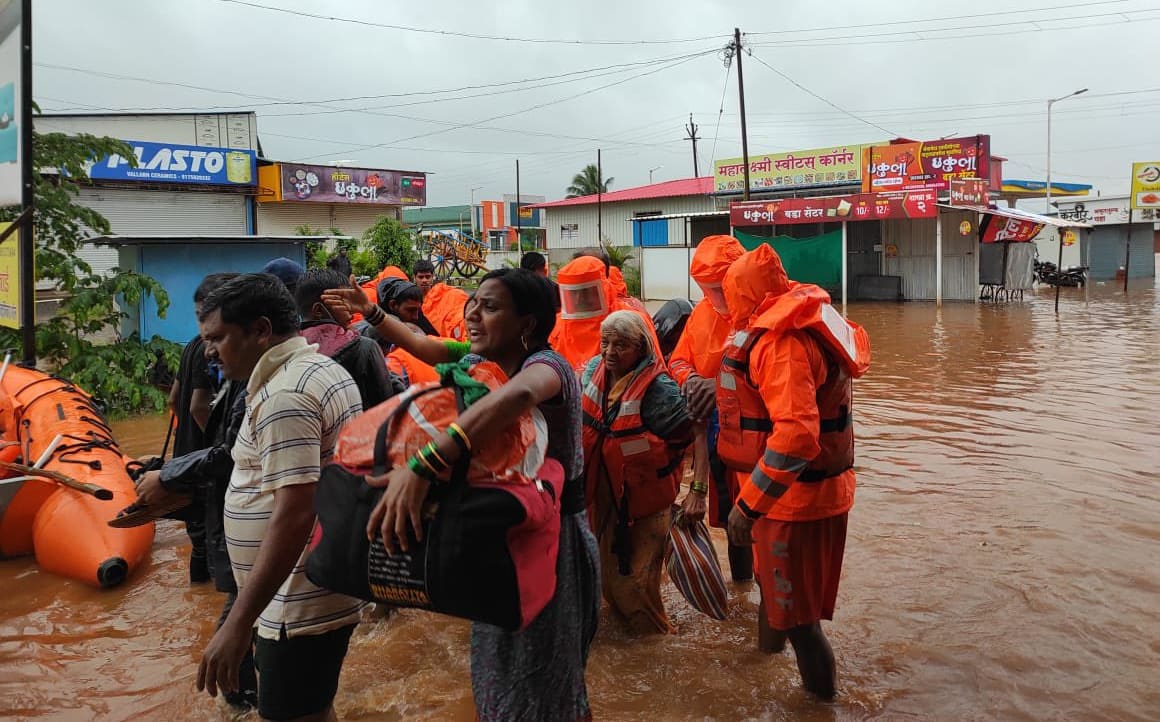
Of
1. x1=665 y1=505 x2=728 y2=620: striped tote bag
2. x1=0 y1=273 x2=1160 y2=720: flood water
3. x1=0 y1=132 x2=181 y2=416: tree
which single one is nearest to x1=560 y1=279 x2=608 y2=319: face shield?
x1=665 y1=505 x2=728 y2=620: striped tote bag

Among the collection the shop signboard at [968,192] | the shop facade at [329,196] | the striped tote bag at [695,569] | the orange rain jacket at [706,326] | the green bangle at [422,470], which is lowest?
the striped tote bag at [695,569]

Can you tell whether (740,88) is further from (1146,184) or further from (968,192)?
(1146,184)

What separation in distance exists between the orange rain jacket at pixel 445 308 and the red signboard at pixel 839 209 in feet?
60.3

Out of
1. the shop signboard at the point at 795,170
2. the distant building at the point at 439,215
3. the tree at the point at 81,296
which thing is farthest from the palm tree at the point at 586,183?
the tree at the point at 81,296

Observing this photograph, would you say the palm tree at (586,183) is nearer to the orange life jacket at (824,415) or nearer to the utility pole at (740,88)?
the utility pole at (740,88)

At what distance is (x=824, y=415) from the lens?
3.06m

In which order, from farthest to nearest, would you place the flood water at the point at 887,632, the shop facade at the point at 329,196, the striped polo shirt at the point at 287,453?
the shop facade at the point at 329,196 → the flood water at the point at 887,632 → the striped polo shirt at the point at 287,453

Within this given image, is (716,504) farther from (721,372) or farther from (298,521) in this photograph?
(298,521)

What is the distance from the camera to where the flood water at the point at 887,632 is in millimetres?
3441

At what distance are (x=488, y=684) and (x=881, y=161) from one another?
29.7 metres

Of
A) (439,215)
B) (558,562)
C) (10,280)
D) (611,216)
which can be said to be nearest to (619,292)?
(558,562)

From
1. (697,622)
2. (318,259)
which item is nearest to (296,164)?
(318,259)

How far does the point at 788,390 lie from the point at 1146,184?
40110 millimetres

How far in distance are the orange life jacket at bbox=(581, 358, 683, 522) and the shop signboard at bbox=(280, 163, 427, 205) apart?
2492 cm
